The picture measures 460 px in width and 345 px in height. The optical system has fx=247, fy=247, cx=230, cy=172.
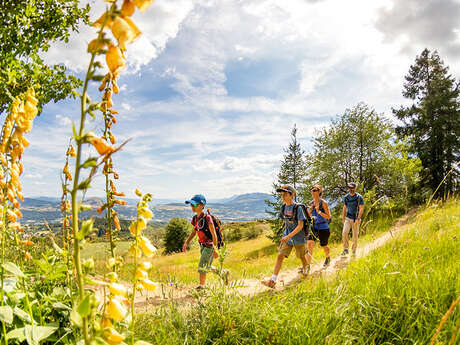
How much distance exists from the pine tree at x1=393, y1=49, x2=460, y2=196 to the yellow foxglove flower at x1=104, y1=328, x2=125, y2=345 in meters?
29.7

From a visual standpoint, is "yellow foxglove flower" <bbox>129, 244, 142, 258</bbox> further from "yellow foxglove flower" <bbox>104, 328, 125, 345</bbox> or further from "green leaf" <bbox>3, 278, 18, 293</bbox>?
"green leaf" <bbox>3, 278, 18, 293</bbox>

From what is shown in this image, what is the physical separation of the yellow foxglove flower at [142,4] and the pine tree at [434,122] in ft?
97.5

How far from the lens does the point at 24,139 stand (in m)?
1.55

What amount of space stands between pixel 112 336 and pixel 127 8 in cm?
125

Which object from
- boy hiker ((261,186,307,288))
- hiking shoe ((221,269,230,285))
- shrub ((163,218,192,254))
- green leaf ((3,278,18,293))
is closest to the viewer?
green leaf ((3,278,18,293))

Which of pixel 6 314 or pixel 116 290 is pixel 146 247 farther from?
pixel 6 314

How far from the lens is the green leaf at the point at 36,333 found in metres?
1.62

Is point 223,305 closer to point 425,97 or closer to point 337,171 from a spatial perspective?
point 337,171

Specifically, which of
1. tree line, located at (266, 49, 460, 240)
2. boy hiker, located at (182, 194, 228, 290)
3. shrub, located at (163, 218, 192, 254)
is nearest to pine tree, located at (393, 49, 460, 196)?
tree line, located at (266, 49, 460, 240)

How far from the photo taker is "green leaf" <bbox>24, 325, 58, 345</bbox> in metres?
1.62

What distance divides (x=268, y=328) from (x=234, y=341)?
35 cm

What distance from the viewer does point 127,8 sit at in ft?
2.93

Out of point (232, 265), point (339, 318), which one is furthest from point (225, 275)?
point (232, 265)

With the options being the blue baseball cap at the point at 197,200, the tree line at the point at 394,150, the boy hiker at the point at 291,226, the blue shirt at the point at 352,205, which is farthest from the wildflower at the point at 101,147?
the tree line at the point at 394,150
